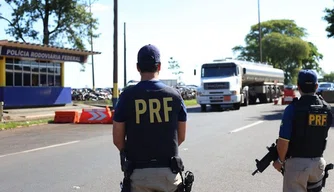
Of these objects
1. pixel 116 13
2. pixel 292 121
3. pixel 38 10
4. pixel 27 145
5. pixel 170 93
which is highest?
pixel 38 10

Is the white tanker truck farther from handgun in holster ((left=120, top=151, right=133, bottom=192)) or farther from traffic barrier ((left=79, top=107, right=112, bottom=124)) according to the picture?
handgun in holster ((left=120, top=151, right=133, bottom=192))

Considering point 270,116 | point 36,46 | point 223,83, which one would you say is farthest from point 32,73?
point 270,116

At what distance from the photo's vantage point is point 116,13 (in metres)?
23.6

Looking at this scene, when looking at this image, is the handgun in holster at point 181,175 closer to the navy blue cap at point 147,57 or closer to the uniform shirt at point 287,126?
the navy blue cap at point 147,57

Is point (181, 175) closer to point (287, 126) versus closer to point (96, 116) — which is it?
point (287, 126)

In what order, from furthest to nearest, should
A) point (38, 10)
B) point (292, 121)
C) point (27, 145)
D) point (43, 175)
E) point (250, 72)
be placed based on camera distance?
1. point (38, 10)
2. point (250, 72)
3. point (27, 145)
4. point (43, 175)
5. point (292, 121)

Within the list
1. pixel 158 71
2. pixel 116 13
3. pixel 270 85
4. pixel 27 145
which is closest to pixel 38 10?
pixel 116 13

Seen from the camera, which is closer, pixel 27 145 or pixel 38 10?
A: pixel 27 145

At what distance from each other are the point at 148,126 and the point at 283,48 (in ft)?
253

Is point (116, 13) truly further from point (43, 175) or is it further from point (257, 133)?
point (43, 175)

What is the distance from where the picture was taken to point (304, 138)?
3865mm

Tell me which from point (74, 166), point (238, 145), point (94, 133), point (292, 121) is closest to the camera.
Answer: point (292, 121)

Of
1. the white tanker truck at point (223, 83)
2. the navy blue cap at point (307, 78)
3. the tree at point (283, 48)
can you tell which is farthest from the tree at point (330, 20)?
the tree at point (283, 48)

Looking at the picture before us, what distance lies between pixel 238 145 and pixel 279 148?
752cm
